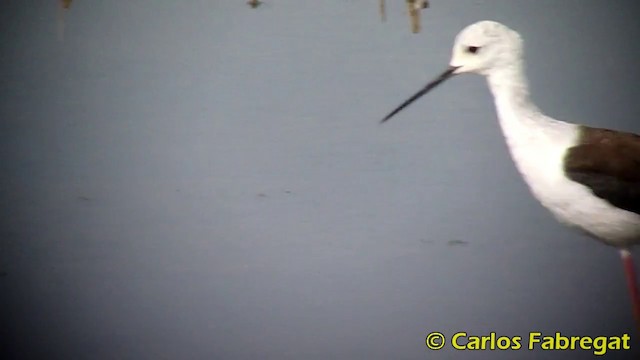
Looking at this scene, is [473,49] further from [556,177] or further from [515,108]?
[556,177]

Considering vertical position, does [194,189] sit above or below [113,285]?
above

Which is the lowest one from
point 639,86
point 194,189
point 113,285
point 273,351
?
point 273,351

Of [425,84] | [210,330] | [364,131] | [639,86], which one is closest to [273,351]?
[210,330]

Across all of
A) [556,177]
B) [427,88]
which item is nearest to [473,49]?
[427,88]

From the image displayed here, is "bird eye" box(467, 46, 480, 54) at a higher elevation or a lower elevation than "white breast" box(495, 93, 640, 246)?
higher

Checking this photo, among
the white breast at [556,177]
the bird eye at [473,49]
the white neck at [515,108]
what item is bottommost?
the white breast at [556,177]

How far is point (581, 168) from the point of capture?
1.10 meters

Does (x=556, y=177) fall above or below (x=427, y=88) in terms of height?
below

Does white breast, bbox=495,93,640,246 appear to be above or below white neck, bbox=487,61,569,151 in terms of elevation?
below

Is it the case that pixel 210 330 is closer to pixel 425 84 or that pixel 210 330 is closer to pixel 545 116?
pixel 425 84

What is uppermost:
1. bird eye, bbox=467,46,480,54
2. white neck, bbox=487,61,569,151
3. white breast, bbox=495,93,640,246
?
bird eye, bbox=467,46,480,54

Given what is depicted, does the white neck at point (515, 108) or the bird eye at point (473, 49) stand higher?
the bird eye at point (473, 49)

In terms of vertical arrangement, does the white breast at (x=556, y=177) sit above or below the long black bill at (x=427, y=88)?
below

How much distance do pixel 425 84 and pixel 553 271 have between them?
1.34 ft
